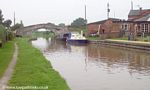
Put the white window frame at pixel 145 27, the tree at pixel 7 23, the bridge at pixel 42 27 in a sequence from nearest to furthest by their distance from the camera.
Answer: the white window frame at pixel 145 27 < the tree at pixel 7 23 < the bridge at pixel 42 27

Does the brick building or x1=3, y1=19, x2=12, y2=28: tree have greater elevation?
x1=3, y1=19, x2=12, y2=28: tree

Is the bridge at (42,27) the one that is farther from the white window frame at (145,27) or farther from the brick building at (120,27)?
the white window frame at (145,27)

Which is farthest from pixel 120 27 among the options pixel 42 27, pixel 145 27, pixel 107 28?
pixel 42 27

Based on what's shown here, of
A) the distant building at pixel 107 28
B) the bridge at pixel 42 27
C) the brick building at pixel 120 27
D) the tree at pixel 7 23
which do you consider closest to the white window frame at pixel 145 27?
the brick building at pixel 120 27

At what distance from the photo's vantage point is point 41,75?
16.7m

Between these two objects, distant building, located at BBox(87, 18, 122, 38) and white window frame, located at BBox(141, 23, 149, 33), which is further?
distant building, located at BBox(87, 18, 122, 38)

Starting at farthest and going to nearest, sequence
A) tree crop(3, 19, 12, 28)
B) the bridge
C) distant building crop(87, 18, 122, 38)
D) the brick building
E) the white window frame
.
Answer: the bridge, tree crop(3, 19, 12, 28), distant building crop(87, 18, 122, 38), the brick building, the white window frame

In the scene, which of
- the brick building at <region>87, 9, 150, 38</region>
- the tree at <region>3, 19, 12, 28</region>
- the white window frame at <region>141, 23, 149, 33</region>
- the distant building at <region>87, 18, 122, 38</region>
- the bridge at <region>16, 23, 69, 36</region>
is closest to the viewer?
the white window frame at <region>141, 23, 149, 33</region>

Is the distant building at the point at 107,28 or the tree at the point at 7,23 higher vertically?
the tree at the point at 7,23

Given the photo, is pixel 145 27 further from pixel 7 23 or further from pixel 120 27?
pixel 7 23

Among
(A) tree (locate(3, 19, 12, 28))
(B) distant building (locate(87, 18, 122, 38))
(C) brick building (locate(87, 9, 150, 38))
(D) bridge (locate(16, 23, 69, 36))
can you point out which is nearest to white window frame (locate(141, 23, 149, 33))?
(C) brick building (locate(87, 9, 150, 38))

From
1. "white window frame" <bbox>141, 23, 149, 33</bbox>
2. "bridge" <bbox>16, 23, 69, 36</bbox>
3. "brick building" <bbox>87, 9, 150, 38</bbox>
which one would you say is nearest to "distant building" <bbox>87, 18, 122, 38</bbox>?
"brick building" <bbox>87, 9, 150, 38</bbox>

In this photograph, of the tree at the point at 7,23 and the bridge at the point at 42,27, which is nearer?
the tree at the point at 7,23

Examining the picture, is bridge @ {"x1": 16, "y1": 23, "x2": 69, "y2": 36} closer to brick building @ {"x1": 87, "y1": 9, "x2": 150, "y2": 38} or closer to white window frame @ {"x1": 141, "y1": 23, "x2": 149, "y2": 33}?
brick building @ {"x1": 87, "y1": 9, "x2": 150, "y2": 38}
